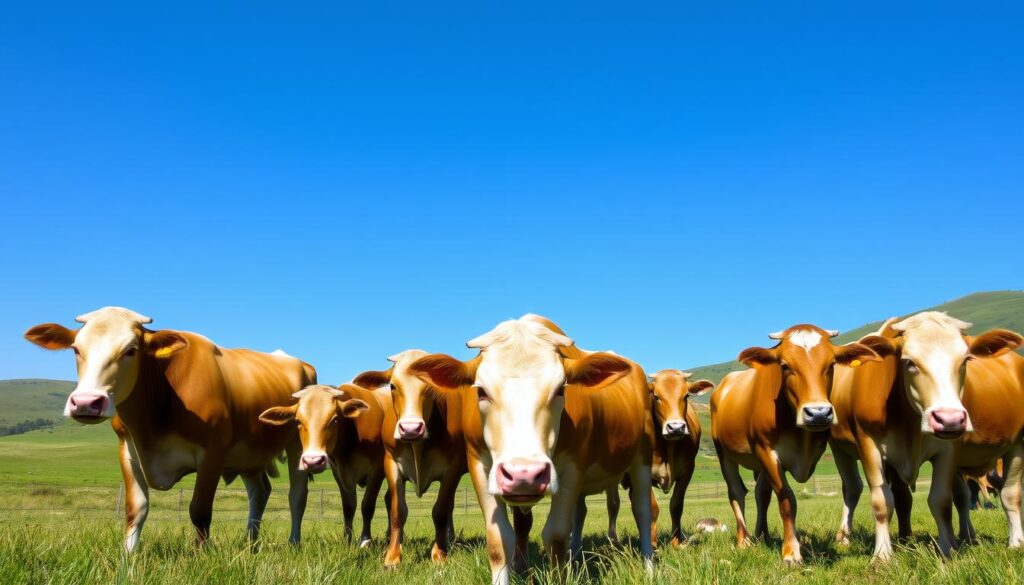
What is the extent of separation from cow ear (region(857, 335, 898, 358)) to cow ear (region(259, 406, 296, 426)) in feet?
23.5

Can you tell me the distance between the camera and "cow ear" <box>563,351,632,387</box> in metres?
5.83

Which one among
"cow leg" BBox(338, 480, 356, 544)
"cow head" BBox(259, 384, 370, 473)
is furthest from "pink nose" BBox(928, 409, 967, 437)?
"cow leg" BBox(338, 480, 356, 544)

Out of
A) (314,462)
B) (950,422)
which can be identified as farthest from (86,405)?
(950,422)

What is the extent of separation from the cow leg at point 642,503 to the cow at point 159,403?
15.1ft

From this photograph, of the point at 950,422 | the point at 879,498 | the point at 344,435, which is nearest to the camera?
the point at 950,422

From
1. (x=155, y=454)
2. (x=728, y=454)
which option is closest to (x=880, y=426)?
(x=728, y=454)

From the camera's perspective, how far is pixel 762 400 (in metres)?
9.35

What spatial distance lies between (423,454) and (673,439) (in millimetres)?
4399

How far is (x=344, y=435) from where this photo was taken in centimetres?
1194

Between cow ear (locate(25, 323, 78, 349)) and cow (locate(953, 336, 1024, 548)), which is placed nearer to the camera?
cow ear (locate(25, 323, 78, 349))

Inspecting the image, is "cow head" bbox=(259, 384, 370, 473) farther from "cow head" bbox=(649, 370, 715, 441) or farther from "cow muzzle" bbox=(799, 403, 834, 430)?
"cow muzzle" bbox=(799, 403, 834, 430)

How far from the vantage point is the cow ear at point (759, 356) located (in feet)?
29.7

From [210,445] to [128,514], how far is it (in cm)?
104

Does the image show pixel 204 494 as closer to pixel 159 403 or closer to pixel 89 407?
pixel 159 403
